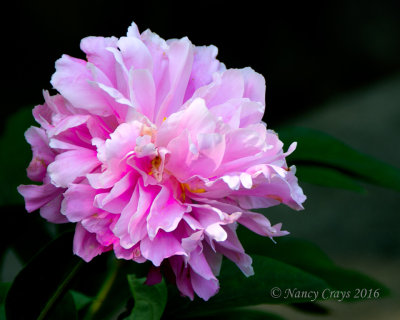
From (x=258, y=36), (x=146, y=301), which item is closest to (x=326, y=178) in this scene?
(x=146, y=301)

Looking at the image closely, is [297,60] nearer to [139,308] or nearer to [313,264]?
[313,264]

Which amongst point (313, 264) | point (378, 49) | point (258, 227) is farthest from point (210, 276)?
point (378, 49)

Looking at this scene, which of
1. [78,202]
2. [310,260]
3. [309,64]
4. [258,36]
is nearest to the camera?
[78,202]

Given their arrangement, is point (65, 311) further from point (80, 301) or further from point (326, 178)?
point (326, 178)

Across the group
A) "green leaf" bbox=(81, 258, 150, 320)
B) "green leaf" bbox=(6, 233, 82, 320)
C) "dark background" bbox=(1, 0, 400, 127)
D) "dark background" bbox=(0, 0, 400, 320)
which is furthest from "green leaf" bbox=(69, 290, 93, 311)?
"dark background" bbox=(1, 0, 400, 127)

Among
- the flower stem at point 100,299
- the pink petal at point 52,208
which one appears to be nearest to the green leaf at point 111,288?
the flower stem at point 100,299
